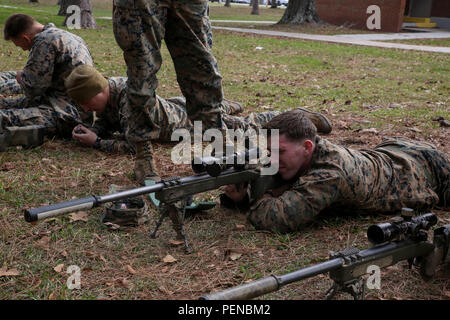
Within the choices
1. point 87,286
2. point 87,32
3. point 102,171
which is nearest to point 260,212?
point 87,286

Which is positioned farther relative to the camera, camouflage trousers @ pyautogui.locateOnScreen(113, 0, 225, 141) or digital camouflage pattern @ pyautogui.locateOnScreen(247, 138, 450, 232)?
camouflage trousers @ pyautogui.locateOnScreen(113, 0, 225, 141)

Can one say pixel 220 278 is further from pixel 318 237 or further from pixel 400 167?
pixel 400 167

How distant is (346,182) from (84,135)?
3057mm

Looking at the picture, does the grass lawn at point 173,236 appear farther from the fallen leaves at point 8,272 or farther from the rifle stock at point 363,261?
the rifle stock at point 363,261

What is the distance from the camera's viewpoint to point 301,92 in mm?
8570

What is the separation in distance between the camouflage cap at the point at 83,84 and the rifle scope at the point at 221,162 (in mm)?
1948

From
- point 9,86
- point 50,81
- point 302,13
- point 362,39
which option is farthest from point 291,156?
point 302,13

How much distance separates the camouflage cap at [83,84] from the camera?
487 centimetres

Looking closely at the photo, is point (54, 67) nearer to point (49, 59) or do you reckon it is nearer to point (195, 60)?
point (49, 59)

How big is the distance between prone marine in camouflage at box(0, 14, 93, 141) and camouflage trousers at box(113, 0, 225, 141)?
5.21ft

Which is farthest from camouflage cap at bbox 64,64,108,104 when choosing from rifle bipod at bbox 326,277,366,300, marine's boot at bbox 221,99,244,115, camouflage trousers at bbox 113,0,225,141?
rifle bipod at bbox 326,277,366,300

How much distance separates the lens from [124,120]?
202 inches

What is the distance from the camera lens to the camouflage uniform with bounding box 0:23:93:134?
548 centimetres

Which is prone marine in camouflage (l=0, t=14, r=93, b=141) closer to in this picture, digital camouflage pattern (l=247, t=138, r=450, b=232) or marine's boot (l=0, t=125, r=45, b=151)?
marine's boot (l=0, t=125, r=45, b=151)
